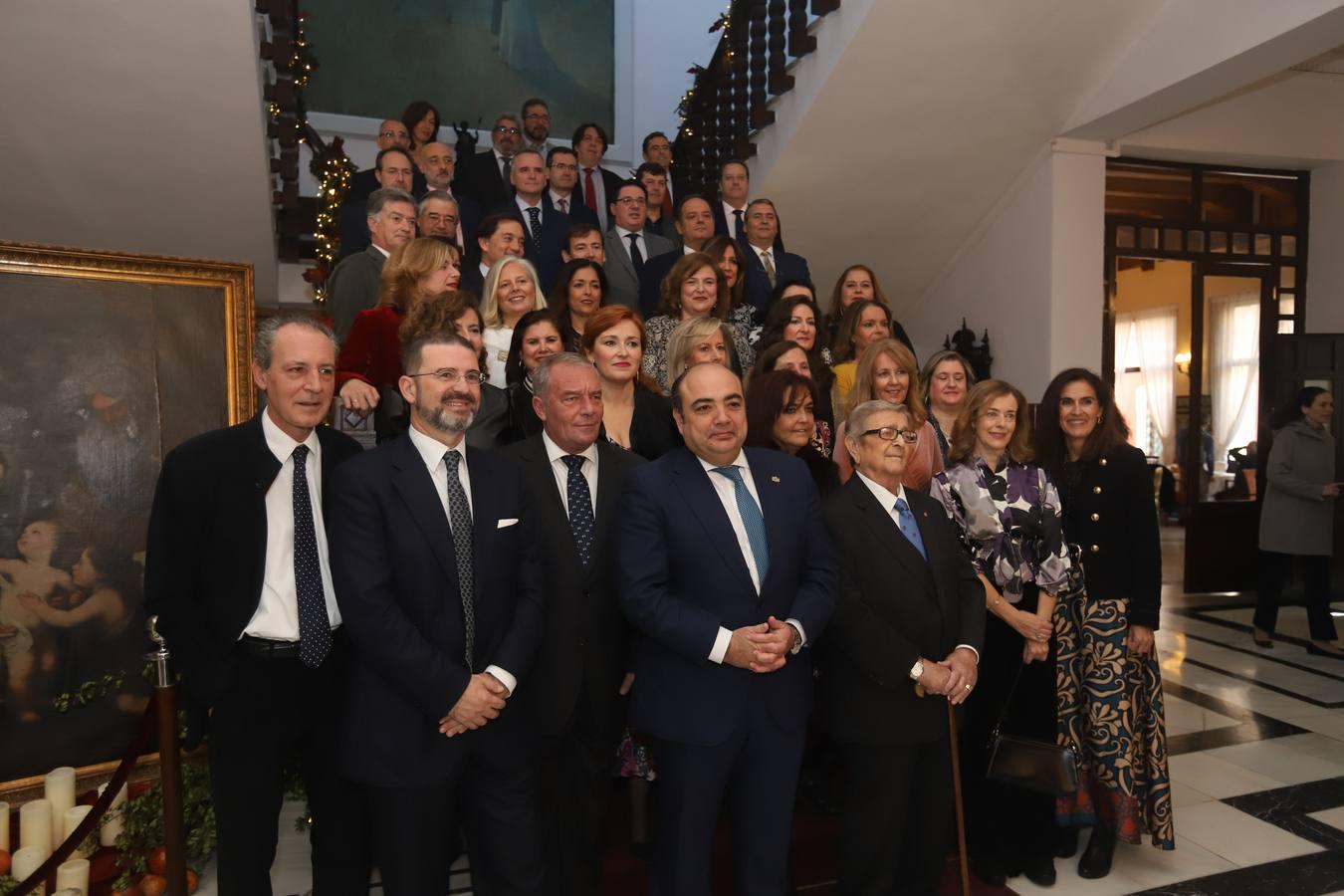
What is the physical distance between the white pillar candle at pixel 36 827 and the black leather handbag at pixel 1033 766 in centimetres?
288

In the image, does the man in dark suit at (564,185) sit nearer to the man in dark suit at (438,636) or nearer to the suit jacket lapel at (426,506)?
the man in dark suit at (438,636)

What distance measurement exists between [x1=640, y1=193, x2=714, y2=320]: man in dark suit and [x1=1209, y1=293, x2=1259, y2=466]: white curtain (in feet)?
17.0

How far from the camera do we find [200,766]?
10.3ft

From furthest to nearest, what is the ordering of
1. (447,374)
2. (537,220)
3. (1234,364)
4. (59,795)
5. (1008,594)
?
(1234,364) → (537,220) → (1008,594) → (59,795) → (447,374)

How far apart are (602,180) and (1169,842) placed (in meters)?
5.17

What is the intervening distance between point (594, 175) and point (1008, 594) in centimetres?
457

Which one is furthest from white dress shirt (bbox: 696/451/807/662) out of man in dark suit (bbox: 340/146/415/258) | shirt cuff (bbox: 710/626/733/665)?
man in dark suit (bbox: 340/146/415/258)

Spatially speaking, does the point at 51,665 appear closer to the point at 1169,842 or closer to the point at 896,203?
the point at 1169,842

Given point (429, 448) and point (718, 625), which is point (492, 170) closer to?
point (429, 448)

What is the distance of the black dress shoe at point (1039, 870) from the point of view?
291cm

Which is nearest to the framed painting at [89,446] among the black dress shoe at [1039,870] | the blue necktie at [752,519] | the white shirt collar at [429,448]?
the white shirt collar at [429,448]

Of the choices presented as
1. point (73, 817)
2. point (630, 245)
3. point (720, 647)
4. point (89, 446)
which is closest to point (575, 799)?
point (720, 647)

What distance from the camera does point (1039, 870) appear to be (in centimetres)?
292

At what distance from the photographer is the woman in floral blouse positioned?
285 centimetres
